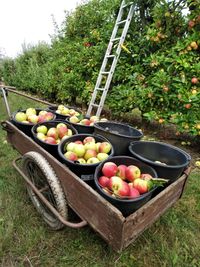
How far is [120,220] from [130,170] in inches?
14.1

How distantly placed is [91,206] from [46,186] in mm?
639

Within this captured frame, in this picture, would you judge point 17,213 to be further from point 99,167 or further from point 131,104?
point 131,104

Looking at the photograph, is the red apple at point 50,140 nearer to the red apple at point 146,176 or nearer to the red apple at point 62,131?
the red apple at point 62,131

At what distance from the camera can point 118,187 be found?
109 cm

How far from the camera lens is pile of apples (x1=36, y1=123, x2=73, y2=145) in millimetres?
1618

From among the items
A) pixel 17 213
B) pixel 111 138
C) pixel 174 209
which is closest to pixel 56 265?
pixel 17 213

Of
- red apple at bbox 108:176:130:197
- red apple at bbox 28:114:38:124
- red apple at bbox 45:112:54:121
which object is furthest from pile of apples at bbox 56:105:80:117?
red apple at bbox 108:176:130:197

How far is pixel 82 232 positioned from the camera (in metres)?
1.61

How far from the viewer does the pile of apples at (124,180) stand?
3.57 feet

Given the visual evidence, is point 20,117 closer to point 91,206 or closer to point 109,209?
point 91,206

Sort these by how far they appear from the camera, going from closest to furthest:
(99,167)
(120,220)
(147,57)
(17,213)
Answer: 1. (120,220)
2. (99,167)
3. (17,213)
4. (147,57)

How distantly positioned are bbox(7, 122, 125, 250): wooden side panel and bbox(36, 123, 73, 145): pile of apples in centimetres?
11

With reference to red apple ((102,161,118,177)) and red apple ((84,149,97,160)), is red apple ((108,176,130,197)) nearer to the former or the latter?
red apple ((102,161,118,177))

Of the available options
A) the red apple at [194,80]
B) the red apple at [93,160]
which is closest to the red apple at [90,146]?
the red apple at [93,160]
